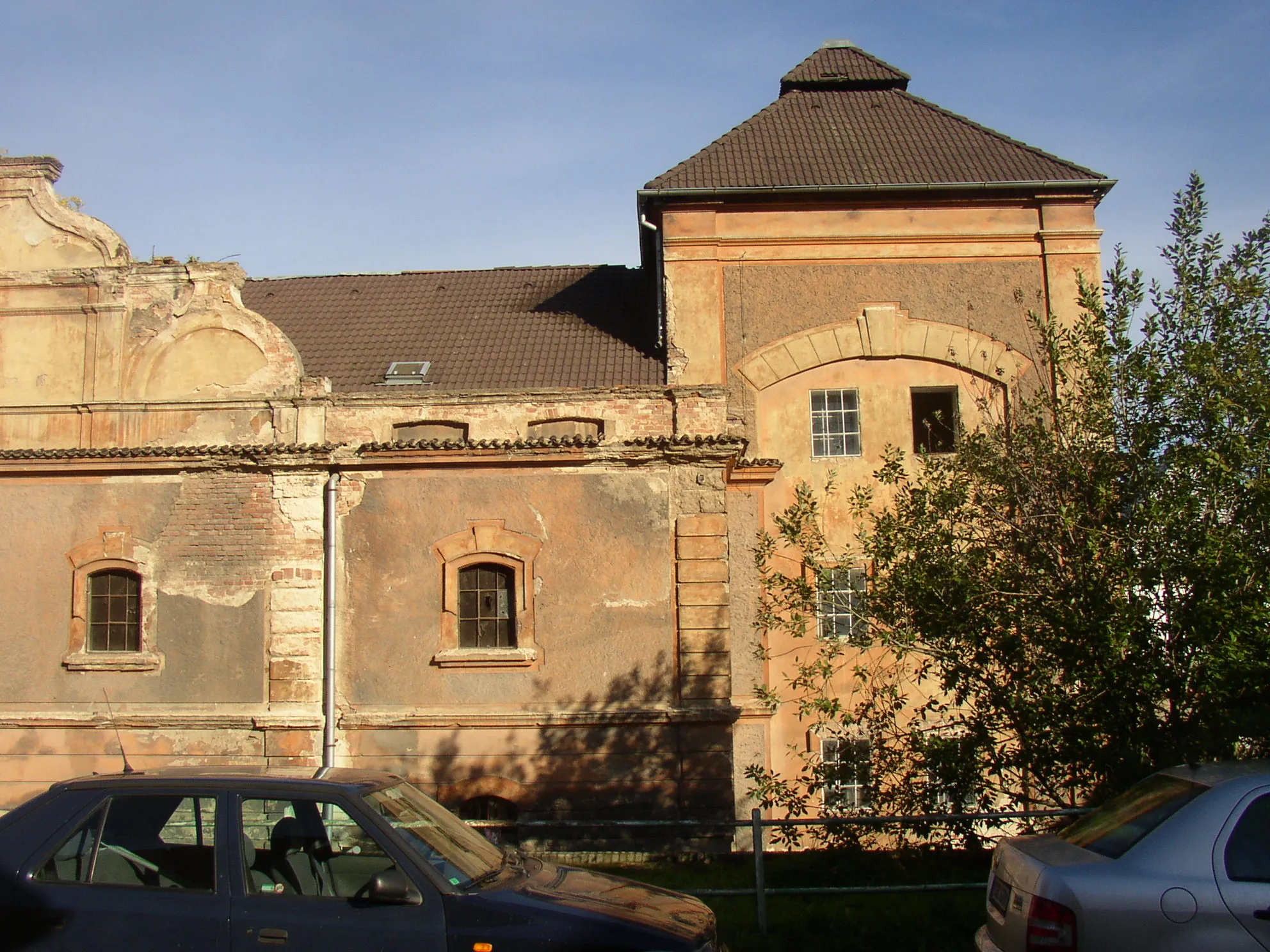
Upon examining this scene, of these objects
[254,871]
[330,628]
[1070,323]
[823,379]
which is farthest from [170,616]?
[1070,323]

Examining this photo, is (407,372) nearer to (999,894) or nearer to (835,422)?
(835,422)

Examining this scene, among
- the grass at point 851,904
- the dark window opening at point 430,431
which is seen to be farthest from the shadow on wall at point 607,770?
the dark window opening at point 430,431

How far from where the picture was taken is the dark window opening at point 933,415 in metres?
18.8

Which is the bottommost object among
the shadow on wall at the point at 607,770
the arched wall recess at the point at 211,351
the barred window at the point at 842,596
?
the shadow on wall at the point at 607,770

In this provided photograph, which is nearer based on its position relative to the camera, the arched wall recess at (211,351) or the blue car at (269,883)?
the blue car at (269,883)

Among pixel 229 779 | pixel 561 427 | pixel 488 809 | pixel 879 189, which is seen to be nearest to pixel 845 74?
pixel 879 189

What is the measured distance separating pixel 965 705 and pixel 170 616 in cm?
1106

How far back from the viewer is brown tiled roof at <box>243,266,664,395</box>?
19.5 meters

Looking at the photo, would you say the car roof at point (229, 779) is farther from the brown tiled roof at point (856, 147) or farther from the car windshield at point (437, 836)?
the brown tiled roof at point (856, 147)

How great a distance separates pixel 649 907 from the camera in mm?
6141

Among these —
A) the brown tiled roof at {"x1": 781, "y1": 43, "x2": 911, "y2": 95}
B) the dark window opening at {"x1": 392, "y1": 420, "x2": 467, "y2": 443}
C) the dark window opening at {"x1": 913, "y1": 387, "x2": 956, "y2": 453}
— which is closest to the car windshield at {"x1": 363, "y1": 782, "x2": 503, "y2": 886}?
the dark window opening at {"x1": 392, "y1": 420, "x2": 467, "y2": 443}

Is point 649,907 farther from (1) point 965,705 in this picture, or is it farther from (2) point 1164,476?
(1) point 965,705

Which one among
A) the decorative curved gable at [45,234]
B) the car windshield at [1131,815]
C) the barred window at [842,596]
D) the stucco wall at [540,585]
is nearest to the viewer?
the car windshield at [1131,815]

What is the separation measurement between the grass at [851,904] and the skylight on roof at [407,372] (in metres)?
10.3
